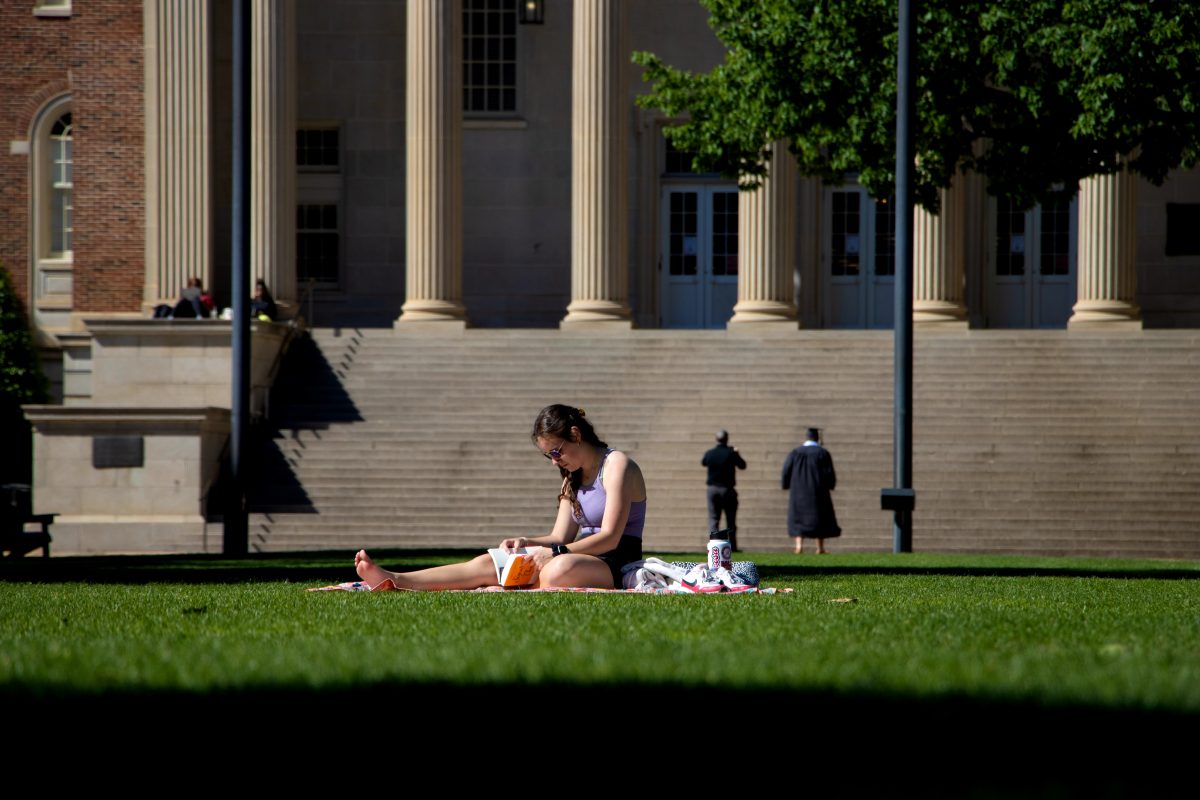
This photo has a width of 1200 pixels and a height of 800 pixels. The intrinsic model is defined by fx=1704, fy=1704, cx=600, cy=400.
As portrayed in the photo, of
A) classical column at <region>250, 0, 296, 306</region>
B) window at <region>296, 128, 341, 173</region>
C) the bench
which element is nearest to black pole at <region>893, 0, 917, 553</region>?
the bench

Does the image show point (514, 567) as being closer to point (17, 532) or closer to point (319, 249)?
point (17, 532)

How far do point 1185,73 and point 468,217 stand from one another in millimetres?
23762

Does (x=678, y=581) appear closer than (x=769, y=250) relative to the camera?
Yes

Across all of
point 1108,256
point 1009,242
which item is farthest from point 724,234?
point 1108,256

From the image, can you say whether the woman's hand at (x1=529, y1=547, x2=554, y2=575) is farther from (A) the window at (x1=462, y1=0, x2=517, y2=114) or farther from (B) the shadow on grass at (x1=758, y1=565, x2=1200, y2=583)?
(A) the window at (x1=462, y1=0, x2=517, y2=114)

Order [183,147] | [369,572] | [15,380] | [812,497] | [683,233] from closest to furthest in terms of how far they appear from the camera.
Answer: [369,572], [812,497], [183,147], [15,380], [683,233]

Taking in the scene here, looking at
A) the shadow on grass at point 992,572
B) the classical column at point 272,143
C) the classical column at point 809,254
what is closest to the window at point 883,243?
the classical column at point 809,254

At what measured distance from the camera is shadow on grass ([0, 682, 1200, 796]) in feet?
12.8

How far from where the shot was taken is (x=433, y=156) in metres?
33.1

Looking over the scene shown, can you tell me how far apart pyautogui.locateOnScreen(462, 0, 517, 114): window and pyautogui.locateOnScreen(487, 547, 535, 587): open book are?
100 feet

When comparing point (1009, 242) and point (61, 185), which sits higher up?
point (61, 185)

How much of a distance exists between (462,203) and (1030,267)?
12998 millimetres

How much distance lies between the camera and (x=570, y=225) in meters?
39.9

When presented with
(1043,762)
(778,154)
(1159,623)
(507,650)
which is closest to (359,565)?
(507,650)
